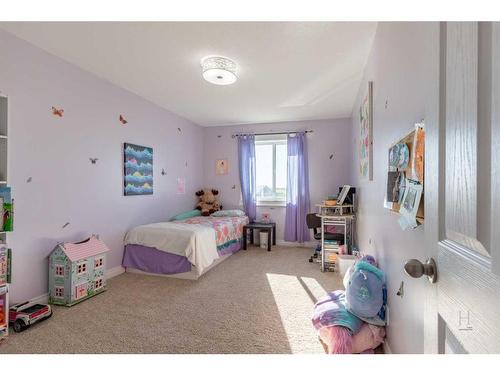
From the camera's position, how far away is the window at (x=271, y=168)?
525cm

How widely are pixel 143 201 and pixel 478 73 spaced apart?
393 centimetres

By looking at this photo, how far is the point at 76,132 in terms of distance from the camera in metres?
2.84

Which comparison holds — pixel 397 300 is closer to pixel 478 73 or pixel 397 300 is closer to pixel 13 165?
pixel 478 73

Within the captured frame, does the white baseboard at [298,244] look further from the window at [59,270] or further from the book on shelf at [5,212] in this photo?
the book on shelf at [5,212]

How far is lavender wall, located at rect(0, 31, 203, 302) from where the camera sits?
7.59ft

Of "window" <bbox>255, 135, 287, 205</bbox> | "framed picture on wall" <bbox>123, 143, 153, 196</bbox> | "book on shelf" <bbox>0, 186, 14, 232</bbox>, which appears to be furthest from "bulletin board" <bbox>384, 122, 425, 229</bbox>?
"window" <bbox>255, 135, 287, 205</bbox>

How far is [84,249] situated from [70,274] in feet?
0.91

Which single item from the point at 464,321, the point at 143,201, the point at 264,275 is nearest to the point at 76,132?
the point at 143,201

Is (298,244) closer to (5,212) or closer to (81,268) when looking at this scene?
(81,268)

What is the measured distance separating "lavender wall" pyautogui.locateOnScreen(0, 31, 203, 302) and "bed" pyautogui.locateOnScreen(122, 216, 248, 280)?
201mm

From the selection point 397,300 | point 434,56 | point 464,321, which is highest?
point 434,56

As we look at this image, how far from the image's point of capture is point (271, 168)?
5.33 meters

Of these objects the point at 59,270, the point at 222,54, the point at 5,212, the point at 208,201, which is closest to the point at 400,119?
the point at 222,54

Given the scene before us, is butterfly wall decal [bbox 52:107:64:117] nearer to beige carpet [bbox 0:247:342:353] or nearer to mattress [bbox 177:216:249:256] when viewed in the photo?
beige carpet [bbox 0:247:342:353]
